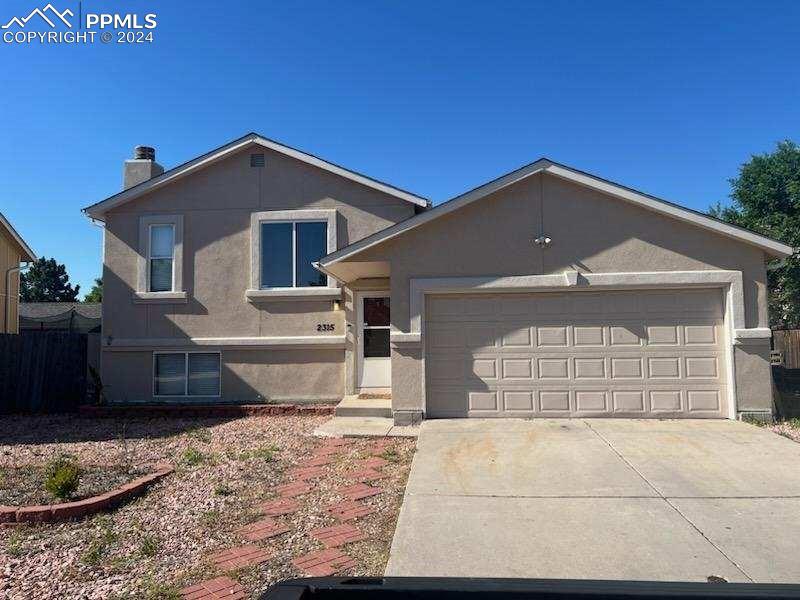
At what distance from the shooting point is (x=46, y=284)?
60250 mm

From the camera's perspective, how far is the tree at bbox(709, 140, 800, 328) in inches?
902

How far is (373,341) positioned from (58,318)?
23.4 m

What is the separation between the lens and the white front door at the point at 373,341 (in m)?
11.6

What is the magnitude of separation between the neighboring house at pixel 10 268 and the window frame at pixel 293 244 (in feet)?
34.0

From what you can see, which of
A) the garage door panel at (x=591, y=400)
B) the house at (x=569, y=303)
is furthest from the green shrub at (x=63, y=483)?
the garage door panel at (x=591, y=400)

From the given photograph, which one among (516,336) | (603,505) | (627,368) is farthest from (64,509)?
(627,368)

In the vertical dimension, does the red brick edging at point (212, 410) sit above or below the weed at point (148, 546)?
above

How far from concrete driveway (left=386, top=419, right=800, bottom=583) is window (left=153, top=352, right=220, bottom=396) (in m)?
5.92

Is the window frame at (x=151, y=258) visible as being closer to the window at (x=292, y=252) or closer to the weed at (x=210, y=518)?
the window at (x=292, y=252)

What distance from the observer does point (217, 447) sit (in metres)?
8.38

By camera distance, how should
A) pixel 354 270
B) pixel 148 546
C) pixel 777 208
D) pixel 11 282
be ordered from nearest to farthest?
pixel 148 546, pixel 354 270, pixel 11 282, pixel 777 208

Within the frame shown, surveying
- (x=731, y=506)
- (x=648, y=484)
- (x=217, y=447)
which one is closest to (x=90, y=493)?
(x=217, y=447)

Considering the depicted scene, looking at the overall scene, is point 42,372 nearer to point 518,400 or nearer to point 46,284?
point 518,400

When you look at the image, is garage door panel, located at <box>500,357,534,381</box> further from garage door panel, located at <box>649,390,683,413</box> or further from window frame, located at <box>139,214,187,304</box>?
window frame, located at <box>139,214,187,304</box>
